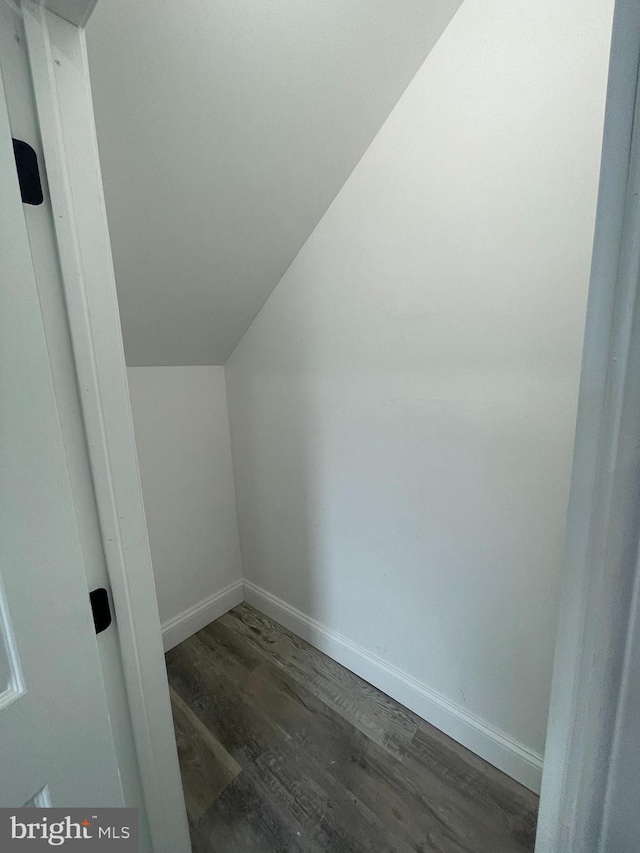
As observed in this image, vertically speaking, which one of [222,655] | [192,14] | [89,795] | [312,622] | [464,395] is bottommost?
[222,655]

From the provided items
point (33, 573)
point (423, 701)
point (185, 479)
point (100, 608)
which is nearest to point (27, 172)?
point (33, 573)

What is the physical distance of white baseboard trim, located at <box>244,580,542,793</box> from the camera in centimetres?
119

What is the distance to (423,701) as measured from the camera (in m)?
1.40

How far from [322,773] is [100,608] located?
1.16 metres

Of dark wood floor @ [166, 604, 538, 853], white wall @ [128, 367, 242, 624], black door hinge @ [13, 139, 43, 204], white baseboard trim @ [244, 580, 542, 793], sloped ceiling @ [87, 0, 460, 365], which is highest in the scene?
sloped ceiling @ [87, 0, 460, 365]

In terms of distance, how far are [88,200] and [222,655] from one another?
1958 mm

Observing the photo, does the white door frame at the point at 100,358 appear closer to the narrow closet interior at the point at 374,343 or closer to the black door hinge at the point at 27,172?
the black door hinge at the point at 27,172

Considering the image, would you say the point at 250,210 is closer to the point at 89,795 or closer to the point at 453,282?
the point at 453,282

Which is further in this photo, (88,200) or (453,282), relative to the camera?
(453,282)

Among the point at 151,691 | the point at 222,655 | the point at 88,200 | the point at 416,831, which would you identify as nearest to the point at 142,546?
→ the point at 151,691

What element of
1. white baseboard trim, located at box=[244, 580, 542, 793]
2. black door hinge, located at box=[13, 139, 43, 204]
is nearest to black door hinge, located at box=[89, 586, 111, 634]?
black door hinge, located at box=[13, 139, 43, 204]

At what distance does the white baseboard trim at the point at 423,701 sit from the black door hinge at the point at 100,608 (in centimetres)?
130

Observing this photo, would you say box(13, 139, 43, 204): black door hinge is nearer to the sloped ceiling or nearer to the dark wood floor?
the sloped ceiling

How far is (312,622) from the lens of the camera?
70.1 inches
